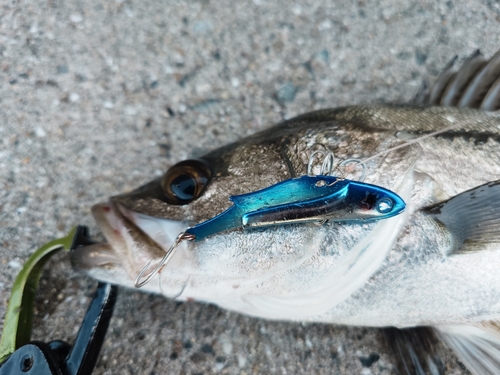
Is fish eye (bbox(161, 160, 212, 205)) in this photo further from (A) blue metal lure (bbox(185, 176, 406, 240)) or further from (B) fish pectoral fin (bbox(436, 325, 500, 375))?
(B) fish pectoral fin (bbox(436, 325, 500, 375))

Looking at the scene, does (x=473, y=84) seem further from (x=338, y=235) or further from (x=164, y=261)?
(x=164, y=261)

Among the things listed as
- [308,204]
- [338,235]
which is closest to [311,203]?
[308,204]

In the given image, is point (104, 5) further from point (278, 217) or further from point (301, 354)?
point (301, 354)

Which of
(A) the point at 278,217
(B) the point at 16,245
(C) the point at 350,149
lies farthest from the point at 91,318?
(C) the point at 350,149

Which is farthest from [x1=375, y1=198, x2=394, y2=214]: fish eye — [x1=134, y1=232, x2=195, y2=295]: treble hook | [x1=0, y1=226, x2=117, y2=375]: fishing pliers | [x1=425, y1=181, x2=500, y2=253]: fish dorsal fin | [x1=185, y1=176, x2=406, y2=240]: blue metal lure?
[x1=0, y1=226, x2=117, y2=375]: fishing pliers

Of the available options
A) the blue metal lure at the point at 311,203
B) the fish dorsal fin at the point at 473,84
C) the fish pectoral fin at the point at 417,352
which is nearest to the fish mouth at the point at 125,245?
the blue metal lure at the point at 311,203

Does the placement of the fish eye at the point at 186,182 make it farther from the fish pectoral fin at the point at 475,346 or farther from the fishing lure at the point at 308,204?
the fish pectoral fin at the point at 475,346

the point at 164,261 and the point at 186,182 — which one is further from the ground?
the point at 186,182
